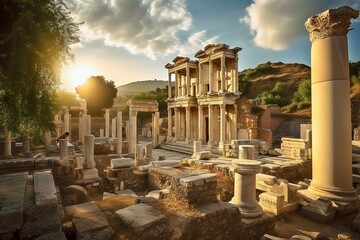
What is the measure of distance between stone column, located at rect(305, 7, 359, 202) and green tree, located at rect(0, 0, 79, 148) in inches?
306

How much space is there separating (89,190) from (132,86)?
166755 millimetres

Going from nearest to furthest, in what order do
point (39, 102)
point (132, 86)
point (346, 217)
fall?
1. point (39, 102)
2. point (346, 217)
3. point (132, 86)

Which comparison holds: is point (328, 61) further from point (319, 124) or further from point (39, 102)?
point (39, 102)

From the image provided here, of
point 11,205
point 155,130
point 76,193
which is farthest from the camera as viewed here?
point 155,130

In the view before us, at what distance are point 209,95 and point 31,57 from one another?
700 inches

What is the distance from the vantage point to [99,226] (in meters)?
3.99

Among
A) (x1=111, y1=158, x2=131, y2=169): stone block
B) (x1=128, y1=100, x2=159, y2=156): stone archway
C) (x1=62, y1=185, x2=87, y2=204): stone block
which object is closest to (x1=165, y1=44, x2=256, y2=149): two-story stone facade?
(x1=128, y1=100, x2=159, y2=156): stone archway

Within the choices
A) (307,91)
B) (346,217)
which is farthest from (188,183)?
(307,91)

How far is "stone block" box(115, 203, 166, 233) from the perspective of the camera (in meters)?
4.17

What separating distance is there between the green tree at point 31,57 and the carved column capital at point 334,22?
25.3 feet

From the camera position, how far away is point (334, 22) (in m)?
6.84

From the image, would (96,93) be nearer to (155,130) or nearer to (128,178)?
(155,130)

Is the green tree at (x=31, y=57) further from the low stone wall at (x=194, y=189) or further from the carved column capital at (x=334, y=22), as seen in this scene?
the carved column capital at (x=334, y=22)

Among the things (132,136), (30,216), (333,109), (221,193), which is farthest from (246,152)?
(132,136)
